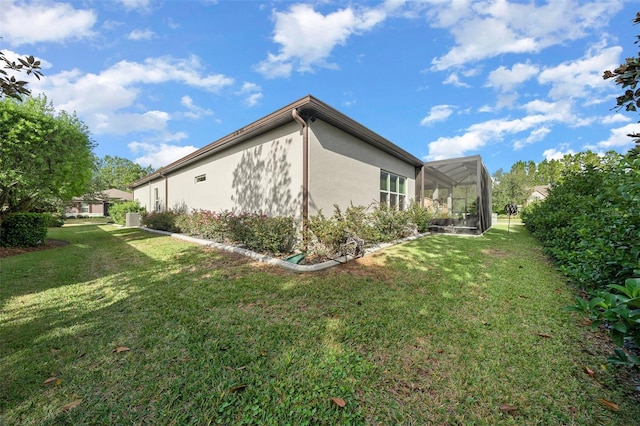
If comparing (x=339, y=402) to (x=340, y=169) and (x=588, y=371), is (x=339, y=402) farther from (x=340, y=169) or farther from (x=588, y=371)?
(x=340, y=169)

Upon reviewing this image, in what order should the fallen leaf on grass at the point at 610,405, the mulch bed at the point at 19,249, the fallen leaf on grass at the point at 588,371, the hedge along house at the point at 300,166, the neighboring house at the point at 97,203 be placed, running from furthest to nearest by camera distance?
the neighboring house at the point at 97,203
the mulch bed at the point at 19,249
the hedge along house at the point at 300,166
the fallen leaf on grass at the point at 588,371
the fallen leaf on grass at the point at 610,405

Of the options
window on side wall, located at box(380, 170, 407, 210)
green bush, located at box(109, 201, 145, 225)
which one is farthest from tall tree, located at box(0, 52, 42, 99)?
green bush, located at box(109, 201, 145, 225)

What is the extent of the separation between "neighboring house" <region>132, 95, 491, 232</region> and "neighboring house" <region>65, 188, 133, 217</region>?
2953 centimetres

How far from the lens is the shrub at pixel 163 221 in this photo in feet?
39.0

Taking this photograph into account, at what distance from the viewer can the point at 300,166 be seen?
6664 millimetres

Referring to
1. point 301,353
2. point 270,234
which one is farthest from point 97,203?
point 301,353

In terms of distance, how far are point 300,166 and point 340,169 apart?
1.50 m

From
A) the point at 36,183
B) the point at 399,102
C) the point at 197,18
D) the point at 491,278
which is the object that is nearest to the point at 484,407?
the point at 491,278

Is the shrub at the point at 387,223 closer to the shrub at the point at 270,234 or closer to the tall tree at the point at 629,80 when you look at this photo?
the shrub at the point at 270,234

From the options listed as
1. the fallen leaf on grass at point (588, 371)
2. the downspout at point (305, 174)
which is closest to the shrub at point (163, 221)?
the downspout at point (305, 174)

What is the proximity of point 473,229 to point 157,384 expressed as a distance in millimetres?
13095

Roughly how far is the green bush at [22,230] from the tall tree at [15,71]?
8.95 meters

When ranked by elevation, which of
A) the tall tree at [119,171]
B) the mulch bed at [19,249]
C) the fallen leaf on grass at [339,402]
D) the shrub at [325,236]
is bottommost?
the fallen leaf on grass at [339,402]

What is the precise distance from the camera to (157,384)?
188 cm
